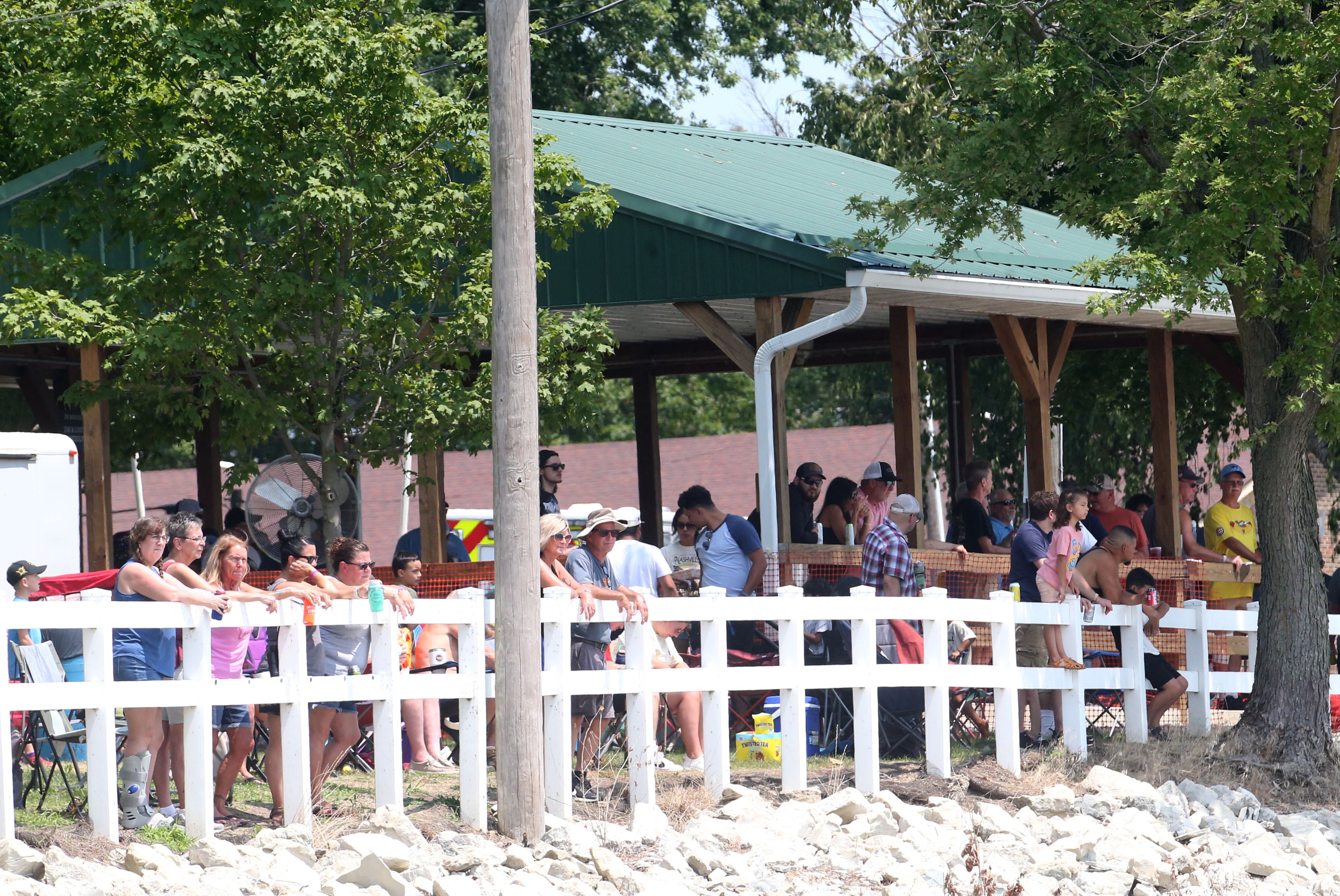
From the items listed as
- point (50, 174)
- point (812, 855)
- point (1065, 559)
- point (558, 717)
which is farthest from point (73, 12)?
point (812, 855)

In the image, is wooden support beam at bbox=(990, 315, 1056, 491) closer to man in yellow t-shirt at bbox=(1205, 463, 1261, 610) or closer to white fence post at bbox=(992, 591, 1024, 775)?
man in yellow t-shirt at bbox=(1205, 463, 1261, 610)

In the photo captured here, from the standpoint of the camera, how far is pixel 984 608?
9.67 m

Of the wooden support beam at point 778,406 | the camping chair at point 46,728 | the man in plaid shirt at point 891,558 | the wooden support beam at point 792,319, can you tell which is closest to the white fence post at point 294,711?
the camping chair at point 46,728

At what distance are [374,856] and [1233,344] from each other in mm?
13883

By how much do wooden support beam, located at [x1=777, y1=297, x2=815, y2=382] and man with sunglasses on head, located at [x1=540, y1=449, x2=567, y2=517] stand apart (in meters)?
1.98

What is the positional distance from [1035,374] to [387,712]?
302 inches

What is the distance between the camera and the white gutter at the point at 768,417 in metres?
11.6

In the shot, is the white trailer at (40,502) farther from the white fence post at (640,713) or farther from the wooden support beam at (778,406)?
the white fence post at (640,713)

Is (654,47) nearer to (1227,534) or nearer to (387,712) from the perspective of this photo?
(1227,534)

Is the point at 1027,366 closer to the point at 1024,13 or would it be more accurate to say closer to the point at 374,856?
the point at 1024,13

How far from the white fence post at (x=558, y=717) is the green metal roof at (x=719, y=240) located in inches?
170

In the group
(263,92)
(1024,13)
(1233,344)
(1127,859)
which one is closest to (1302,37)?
(1024,13)

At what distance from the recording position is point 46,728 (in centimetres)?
833

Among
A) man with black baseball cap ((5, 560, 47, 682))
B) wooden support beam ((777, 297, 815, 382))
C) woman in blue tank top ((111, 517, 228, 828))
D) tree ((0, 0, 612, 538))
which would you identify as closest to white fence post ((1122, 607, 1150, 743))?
wooden support beam ((777, 297, 815, 382))
